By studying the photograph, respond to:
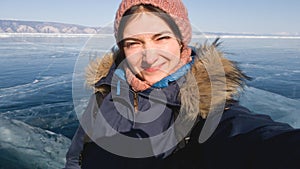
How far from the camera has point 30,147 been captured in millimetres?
3223

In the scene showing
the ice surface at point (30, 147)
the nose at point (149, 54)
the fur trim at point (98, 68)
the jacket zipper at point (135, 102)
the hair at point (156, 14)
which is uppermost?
the hair at point (156, 14)

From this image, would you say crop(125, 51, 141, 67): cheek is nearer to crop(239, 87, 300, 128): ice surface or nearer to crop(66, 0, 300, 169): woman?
crop(66, 0, 300, 169): woman

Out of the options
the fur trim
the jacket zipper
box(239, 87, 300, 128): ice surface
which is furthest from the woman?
box(239, 87, 300, 128): ice surface

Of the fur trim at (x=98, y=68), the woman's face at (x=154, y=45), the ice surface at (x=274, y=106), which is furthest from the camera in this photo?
the ice surface at (x=274, y=106)

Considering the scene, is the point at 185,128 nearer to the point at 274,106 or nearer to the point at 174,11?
the point at 174,11

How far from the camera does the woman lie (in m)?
0.83

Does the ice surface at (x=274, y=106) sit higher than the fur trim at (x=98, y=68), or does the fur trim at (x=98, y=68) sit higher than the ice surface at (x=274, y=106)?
the fur trim at (x=98, y=68)

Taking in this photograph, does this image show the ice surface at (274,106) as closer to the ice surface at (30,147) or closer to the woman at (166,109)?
the ice surface at (30,147)

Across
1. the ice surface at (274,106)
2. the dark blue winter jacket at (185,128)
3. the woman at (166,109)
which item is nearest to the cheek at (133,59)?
the woman at (166,109)

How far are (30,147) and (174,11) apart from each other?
2.90 m

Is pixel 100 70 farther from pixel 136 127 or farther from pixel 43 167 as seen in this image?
pixel 43 167

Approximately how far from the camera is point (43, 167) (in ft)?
9.14

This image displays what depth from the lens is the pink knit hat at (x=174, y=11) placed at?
1148 mm

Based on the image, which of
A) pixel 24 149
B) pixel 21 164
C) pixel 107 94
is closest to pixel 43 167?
pixel 21 164
